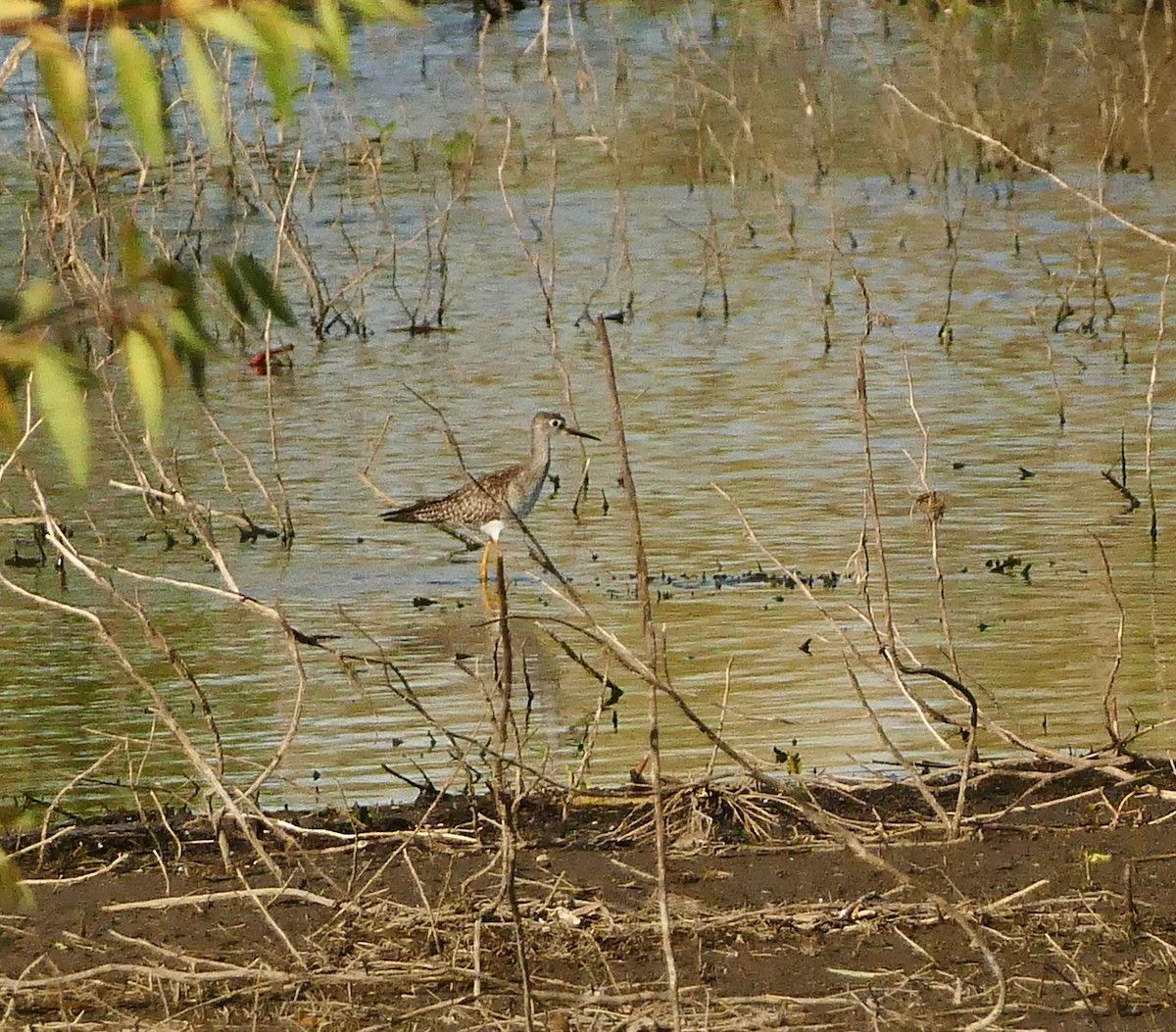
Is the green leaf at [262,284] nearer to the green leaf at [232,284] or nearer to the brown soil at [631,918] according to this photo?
the green leaf at [232,284]

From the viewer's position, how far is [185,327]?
3033 millimetres

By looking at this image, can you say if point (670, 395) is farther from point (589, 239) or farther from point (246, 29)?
point (246, 29)

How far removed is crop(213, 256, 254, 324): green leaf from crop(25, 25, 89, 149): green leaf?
30 centimetres

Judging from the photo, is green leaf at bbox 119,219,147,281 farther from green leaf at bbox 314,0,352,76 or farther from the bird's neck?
the bird's neck

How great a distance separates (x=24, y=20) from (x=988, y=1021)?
3152 mm

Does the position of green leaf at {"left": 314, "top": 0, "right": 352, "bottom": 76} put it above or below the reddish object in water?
above

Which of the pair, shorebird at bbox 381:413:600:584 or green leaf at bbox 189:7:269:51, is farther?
shorebird at bbox 381:413:600:584

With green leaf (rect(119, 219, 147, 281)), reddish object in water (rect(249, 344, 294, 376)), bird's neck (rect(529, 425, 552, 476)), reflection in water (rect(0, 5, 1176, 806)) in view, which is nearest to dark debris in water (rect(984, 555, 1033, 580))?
reflection in water (rect(0, 5, 1176, 806))

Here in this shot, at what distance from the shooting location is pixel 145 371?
2.94m

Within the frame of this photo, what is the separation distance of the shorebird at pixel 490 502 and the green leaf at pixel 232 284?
842cm

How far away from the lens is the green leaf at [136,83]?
2.72 m

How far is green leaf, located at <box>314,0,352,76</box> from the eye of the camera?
2.91m

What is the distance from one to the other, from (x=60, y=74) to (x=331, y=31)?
0.34 metres

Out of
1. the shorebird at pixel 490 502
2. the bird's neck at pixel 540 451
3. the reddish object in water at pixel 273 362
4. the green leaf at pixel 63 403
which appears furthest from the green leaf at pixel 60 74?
the reddish object in water at pixel 273 362
